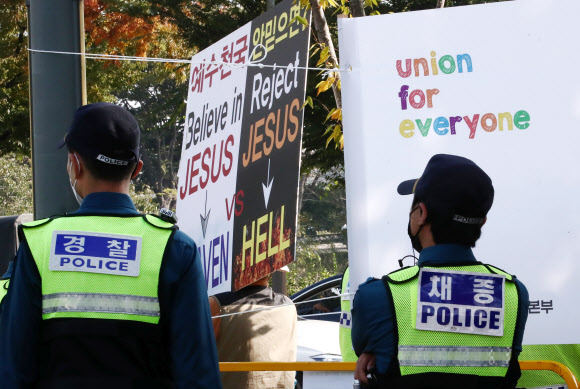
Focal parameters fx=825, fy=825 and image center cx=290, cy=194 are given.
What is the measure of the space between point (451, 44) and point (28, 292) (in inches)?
Result: 81.9

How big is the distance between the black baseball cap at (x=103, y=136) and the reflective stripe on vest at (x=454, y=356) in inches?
39.4

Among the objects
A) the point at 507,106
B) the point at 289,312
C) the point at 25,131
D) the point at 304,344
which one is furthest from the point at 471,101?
the point at 25,131

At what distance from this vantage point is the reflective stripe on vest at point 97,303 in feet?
7.31

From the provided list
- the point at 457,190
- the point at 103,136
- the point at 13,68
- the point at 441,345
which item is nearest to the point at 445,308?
the point at 441,345

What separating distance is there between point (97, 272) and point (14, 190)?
3013cm

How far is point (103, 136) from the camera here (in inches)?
94.2

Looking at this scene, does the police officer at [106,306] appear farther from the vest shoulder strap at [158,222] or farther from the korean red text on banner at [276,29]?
the korean red text on banner at [276,29]

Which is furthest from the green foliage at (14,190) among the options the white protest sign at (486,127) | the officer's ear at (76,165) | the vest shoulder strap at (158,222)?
the vest shoulder strap at (158,222)

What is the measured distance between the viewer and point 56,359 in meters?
2.21

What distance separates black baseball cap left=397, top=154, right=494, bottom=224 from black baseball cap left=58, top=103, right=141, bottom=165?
91 cm

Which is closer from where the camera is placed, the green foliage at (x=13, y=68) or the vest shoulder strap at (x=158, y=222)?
the vest shoulder strap at (x=158, y=222)

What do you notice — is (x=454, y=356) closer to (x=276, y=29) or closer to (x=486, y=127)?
(x=486, y=127)

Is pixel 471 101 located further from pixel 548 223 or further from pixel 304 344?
pixel 304 344

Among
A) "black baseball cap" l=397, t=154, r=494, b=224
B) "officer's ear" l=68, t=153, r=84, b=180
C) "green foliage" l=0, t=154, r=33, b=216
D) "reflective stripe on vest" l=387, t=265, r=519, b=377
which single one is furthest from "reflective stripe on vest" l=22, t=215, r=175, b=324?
"green foliage" l=0, t=154, r=33, b=216
